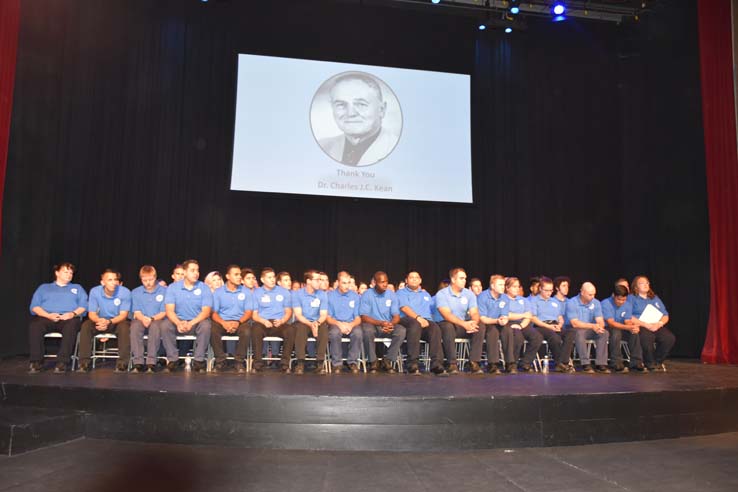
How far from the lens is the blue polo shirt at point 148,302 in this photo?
5246 mm

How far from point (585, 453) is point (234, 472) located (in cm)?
218

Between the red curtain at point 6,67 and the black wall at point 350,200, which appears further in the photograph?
the black wall at point 350,200

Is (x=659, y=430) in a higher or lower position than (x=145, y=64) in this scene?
lower

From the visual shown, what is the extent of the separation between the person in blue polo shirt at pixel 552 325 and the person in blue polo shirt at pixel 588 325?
10cm

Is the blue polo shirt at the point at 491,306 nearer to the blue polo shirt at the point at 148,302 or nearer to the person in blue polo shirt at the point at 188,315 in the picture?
the person in blue polo shirt at the point at 188,315

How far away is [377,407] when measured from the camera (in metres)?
3.53

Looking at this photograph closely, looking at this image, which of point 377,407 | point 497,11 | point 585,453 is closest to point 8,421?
point 377,407

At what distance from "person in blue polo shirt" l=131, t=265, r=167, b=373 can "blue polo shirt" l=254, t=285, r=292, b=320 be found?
877 mm

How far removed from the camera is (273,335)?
520 centimetres

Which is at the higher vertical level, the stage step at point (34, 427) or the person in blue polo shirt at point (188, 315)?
the person in blue polo shirt at point (188, 315)

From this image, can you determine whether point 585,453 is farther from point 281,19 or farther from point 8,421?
point 281,19

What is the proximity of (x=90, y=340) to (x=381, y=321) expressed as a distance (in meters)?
2.68

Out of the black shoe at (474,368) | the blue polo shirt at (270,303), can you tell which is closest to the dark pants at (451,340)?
the black shoe at (474,368)

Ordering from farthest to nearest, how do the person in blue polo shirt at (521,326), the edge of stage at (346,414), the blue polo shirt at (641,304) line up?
the blue polo shirt at (641,304)
the person in blue polo shirt at (521,326)
the edge of stage at (346,414)
